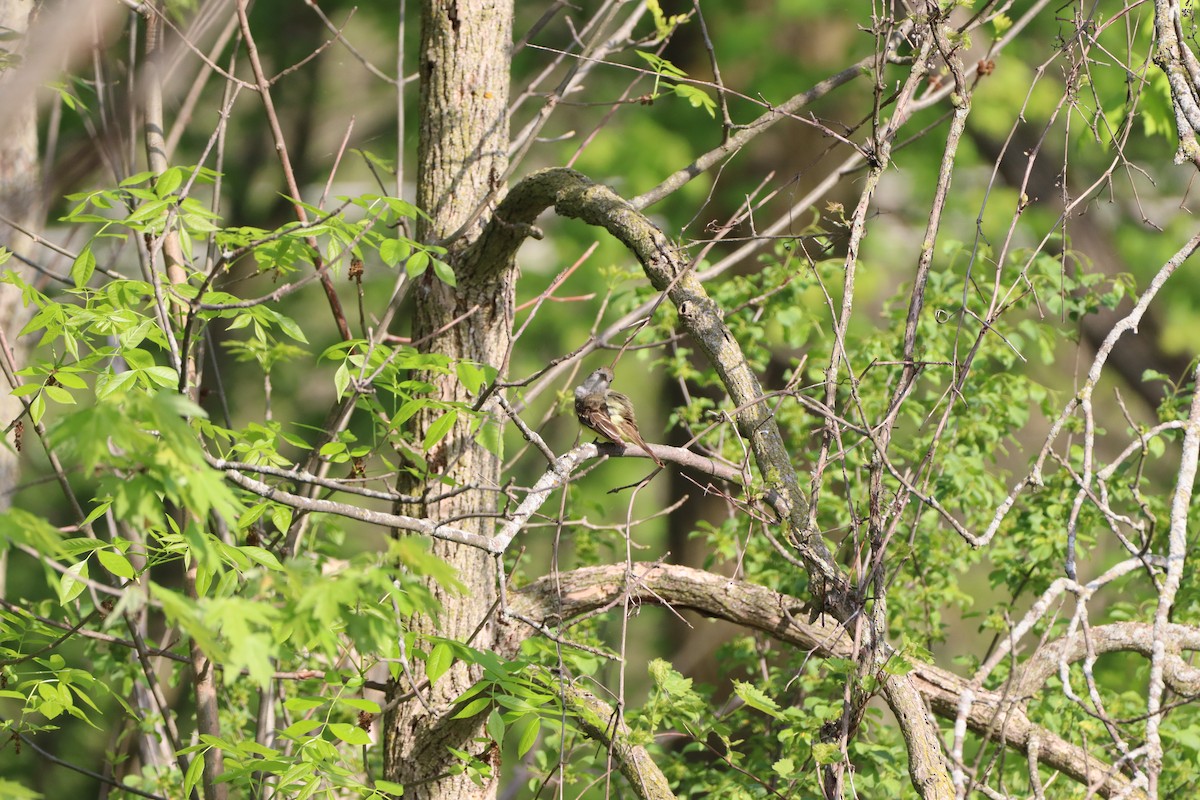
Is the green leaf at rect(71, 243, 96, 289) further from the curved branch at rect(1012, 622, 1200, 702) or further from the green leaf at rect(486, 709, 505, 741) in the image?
the curved branch at rect(1012, 622, 1200, 702)

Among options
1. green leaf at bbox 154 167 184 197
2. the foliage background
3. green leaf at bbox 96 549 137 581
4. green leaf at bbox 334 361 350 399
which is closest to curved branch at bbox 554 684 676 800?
the foliage background

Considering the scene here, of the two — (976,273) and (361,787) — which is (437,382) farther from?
(976,273)

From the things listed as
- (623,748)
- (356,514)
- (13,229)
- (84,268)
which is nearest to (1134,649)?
(623,748)

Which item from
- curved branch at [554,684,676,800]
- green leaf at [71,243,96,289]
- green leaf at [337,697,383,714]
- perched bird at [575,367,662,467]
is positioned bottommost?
curved branch at [554,684,676,800]

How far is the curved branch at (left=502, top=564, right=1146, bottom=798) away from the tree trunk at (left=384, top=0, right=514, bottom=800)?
239 mm

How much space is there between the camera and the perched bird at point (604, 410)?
11.8 feet

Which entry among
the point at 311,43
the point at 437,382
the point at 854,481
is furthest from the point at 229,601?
the point at 311,43

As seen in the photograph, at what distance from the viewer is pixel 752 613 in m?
3.57

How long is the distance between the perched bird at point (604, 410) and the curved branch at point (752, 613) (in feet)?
1.46

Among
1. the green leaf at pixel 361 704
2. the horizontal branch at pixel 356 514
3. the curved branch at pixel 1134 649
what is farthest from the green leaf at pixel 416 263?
the curved branch at pixel 1134 649

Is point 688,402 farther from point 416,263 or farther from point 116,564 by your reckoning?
point 116,564

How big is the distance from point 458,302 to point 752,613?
141 centimetres

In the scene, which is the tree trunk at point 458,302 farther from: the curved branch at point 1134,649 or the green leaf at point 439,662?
the curved branch at point 1134,649

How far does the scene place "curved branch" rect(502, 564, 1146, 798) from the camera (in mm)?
3391
